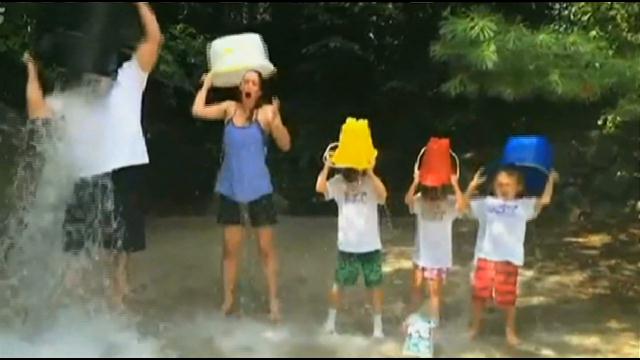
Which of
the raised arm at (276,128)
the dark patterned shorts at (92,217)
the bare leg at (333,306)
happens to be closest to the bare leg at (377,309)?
the bare leg at (333,306)

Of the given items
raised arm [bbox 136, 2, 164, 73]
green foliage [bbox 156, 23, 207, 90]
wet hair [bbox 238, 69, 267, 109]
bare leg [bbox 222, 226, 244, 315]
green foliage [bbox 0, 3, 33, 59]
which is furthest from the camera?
green foliage [bbox 156, 23, 207, 90]

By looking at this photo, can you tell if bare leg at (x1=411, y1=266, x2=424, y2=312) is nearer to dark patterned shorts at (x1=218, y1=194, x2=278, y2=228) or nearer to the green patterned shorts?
the green patterned shorts

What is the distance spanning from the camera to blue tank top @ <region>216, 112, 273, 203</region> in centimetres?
353

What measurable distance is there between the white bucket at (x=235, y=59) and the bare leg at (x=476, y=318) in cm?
99

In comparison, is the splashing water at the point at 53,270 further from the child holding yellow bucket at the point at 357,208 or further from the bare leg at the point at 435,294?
the bare leg at the point at 435,294

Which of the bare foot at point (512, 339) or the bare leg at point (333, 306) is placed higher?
the bare leg at point (333, 306)

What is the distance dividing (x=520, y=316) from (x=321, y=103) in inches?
65.8

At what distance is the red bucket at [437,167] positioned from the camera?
3.35m

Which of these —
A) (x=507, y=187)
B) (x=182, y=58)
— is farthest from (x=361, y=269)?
(x=182, y=58)

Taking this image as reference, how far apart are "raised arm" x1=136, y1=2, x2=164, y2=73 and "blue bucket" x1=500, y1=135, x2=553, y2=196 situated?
115 centimetres

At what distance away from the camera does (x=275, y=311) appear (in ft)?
11.1

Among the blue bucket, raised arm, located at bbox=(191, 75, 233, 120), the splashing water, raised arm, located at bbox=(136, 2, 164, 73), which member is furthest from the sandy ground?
raised arm, located at bbox=(136, 2, 164, 73)

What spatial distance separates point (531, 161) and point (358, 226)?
0.56 meters

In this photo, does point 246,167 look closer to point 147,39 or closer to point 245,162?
point 245,162
